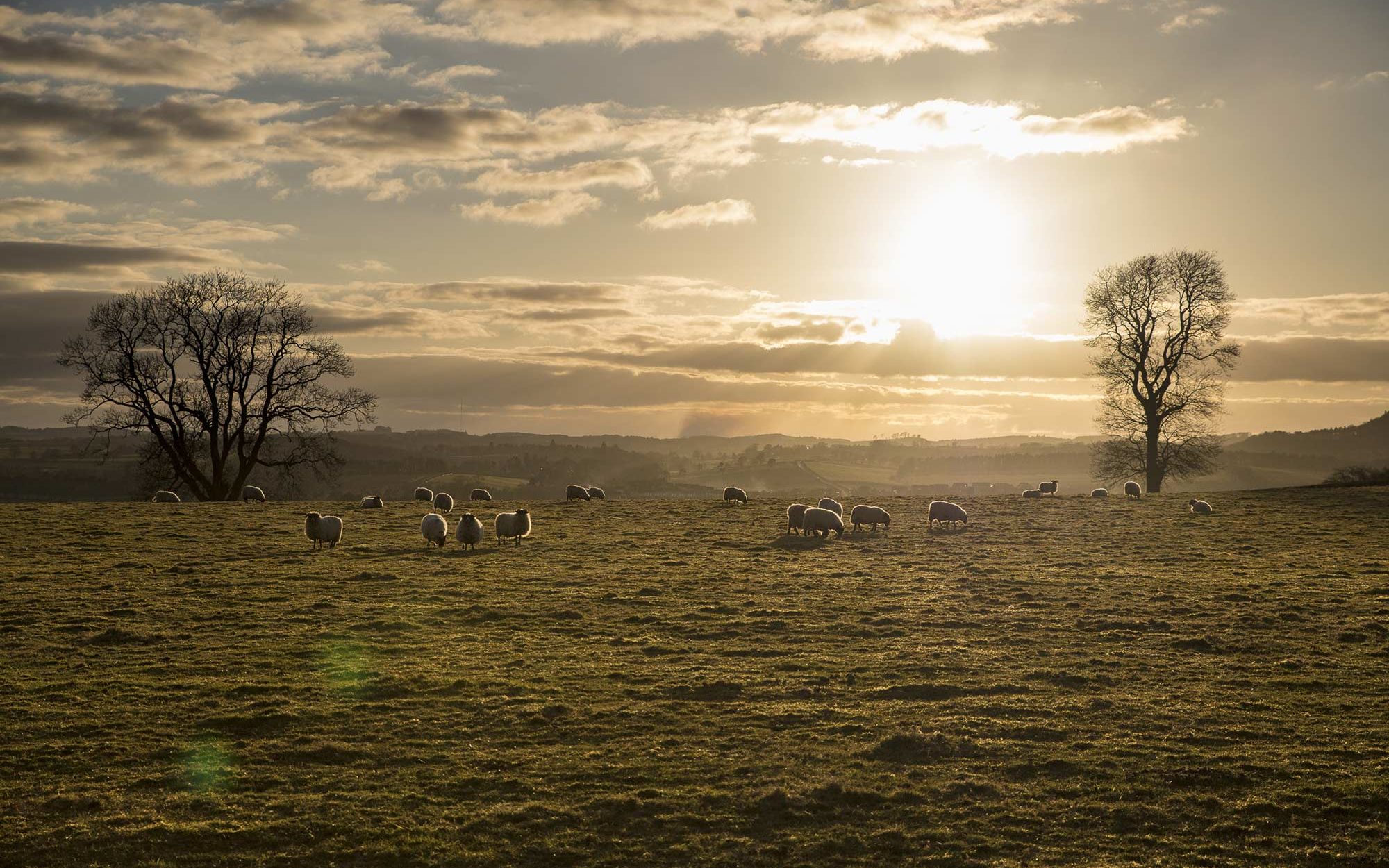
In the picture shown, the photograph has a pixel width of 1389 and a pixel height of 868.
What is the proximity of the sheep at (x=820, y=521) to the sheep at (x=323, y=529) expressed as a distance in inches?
704

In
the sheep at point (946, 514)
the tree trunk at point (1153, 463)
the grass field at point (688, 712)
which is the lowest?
the grass field at point (688, 712)

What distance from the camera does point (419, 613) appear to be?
21875mm

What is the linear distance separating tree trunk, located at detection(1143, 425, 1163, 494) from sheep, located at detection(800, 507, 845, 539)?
31.1 meters

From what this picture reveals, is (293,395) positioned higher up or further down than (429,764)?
higher up

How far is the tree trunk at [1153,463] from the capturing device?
58.1m

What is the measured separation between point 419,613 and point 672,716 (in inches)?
382

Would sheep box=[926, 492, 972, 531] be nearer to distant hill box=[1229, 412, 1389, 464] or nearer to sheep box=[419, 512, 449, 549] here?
sheep box=[419, 512, 449, 549]

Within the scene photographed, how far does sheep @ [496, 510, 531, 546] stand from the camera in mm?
34625

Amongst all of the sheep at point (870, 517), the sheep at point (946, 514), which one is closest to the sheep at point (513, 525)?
the sheep at point (870, 517)

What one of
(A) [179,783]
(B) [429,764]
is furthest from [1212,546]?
(A) [179,783]

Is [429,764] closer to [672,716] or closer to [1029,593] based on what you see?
[672,716]

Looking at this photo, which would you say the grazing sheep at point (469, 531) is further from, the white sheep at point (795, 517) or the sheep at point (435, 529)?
the white sheep at point (795, 517)

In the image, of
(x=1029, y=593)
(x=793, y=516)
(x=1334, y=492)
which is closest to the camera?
(x=1029, y=593)

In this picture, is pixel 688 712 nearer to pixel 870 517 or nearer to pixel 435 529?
pixel 435 529
